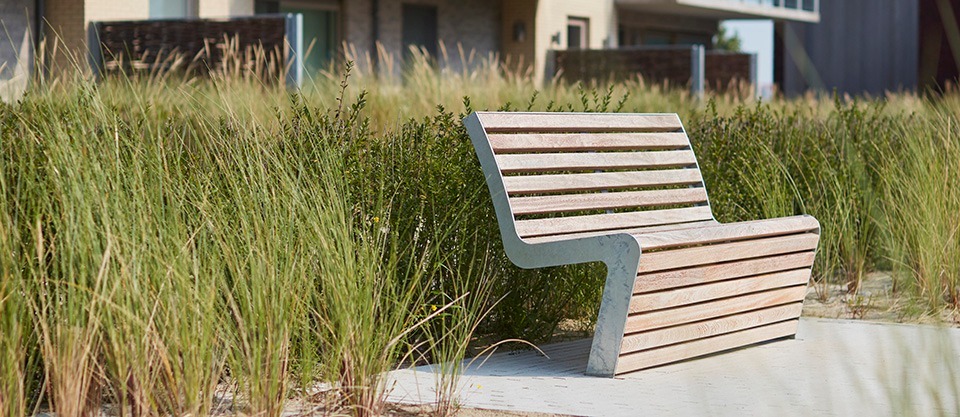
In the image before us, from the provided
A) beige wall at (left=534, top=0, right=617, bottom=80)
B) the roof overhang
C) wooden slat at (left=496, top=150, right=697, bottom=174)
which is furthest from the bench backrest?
the roof overhang

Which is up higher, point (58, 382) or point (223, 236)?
point (223, 236)

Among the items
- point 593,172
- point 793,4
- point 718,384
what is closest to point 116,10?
point 593,172

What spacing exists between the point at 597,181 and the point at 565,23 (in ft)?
59.0

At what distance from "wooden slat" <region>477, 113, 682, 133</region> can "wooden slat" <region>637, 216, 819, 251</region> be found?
0.75 m

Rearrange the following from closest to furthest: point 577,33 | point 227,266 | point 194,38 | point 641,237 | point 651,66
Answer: point 227,266
point 641,237
point 194,38
point 651,66
point 577,33

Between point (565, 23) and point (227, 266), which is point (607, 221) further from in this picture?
point (565, 23)

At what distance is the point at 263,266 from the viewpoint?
321 cm

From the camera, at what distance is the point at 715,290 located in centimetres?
A: 417

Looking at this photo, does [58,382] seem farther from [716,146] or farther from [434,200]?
[716,146]

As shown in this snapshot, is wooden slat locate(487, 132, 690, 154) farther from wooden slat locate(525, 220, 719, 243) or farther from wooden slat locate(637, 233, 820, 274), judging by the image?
wooden slat locate(637, 233, 820, 274)

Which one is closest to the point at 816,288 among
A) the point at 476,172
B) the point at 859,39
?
the point at 476,172

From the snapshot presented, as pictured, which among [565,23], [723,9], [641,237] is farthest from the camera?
[723,9]

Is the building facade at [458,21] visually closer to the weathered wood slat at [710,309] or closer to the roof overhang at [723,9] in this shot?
the roof overhang at [723,9]

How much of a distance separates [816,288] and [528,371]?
8.05 feet
